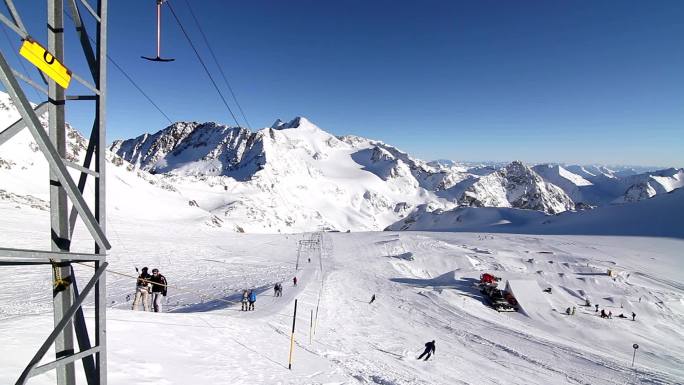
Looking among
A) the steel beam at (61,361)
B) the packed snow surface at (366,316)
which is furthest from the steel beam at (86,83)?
the packed snow surface at (366,316)

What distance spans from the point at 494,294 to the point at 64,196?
32.1 metres

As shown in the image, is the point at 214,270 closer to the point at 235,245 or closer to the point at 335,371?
the point at 235,245

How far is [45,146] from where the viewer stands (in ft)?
14.1

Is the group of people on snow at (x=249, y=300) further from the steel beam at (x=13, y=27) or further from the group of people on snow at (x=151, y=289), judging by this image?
the steel beam at (x=13, y=27)

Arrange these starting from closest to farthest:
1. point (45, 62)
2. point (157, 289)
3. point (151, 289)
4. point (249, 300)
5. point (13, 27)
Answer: point (13, 27), point (45, 62), point (151, 289), point (157, 289), point (249, 300)

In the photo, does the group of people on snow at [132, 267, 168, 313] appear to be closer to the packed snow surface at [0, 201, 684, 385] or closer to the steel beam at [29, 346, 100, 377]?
the packed snow surface at [0, 201, 684, 385]

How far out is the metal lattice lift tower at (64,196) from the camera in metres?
4.45

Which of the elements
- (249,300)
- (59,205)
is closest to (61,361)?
(59,205)

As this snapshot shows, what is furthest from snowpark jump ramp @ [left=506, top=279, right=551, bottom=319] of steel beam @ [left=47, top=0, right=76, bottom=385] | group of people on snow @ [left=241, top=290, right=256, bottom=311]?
steel beam @ [left=47, top=0, right=76, bottom=385]

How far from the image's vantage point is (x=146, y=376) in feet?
28.5

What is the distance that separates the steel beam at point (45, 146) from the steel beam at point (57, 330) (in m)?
0.69

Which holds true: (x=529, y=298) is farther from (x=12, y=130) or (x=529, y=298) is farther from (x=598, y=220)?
(x=598, y=220)

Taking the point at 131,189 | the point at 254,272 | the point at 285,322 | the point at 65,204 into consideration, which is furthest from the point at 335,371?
the point at 131,189

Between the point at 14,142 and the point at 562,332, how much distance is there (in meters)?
120
